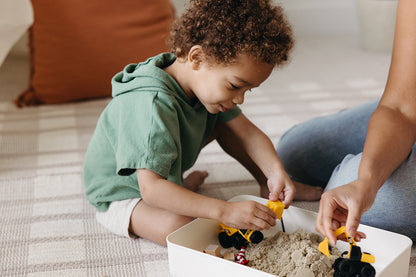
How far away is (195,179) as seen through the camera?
1331 mm

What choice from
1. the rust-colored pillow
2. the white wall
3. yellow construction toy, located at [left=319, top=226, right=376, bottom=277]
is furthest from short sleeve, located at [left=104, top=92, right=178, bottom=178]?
the white wall

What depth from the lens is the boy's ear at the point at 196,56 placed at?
1.03 m

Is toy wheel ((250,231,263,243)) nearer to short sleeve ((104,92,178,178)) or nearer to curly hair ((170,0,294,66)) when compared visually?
short sleeve ((104,92,178,178))

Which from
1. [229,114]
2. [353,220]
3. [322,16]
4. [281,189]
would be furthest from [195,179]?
[322,16]

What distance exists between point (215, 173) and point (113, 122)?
1.38ft

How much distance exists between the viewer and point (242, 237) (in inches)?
40.4

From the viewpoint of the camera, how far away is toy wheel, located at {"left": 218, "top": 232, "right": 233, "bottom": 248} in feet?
3.43

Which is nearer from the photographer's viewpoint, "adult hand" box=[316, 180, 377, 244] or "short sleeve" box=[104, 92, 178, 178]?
"adult hand" box=[316, 180, 377, 244]

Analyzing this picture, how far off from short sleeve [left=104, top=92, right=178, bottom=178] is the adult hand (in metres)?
0.30

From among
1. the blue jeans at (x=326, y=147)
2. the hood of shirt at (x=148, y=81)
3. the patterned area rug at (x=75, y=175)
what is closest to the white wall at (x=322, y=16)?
the patterned area rug at (x=75, y=175)

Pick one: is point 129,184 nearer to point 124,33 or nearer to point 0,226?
point 0,226

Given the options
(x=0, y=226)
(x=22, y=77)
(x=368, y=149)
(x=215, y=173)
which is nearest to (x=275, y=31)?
(x=368, y=149)

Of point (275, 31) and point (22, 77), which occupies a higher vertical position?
point (275, 31)

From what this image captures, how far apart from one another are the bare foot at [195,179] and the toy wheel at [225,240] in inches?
10.5
